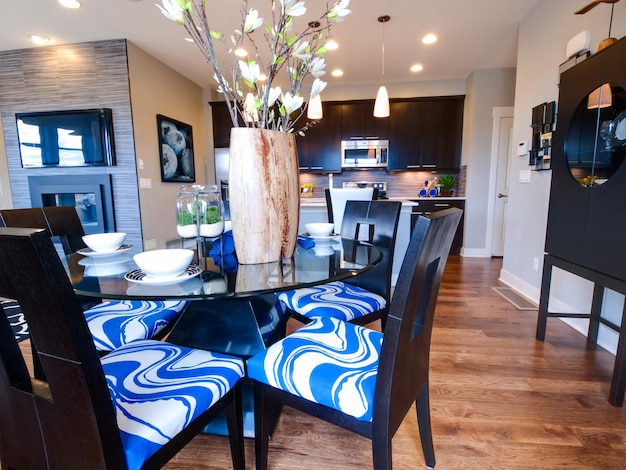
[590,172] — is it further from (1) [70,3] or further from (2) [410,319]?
(1) [70,3]

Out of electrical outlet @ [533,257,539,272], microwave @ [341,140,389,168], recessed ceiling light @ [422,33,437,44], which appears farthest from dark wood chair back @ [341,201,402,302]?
microwave @ [341,140,389,168]

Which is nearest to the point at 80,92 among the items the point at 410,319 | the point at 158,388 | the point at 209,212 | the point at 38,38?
the point at 38,38

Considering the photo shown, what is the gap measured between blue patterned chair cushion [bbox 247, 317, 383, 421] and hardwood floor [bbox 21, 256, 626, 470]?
1.58ft

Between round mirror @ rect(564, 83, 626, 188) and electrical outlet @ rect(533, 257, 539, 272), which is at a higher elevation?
round mirror @ rect(564, 83, 626, 188)

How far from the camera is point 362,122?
5.20 m

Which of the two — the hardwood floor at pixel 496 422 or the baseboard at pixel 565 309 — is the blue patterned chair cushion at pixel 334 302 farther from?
the baseboard at pixel 565 309

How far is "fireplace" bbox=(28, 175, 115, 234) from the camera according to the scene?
12.3ft

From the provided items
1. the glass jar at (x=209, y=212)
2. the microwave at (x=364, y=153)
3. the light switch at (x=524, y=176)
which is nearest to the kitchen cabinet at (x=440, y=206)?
the microwave at (x=364, y=153)

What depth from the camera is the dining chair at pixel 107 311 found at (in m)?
1.18

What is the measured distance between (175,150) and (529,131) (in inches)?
169

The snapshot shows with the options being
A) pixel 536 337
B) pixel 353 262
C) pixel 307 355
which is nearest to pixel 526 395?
pixel 536 337

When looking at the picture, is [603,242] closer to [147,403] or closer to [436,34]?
[147,403]

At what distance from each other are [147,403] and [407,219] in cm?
275

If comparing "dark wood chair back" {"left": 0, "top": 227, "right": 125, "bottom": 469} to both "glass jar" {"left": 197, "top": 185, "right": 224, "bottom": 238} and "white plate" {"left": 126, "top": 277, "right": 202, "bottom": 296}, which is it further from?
"glass jar" {"left": 197, "top": 185, "right": 224, "bottom": 238}
